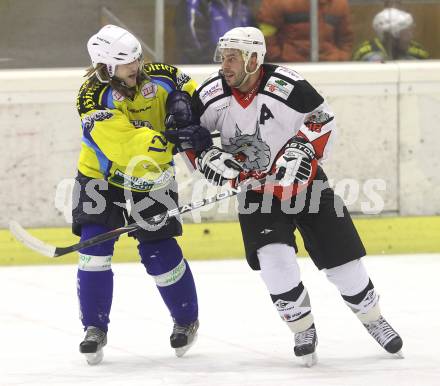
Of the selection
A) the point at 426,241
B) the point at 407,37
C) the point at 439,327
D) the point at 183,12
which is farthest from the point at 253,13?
the point at 439,327

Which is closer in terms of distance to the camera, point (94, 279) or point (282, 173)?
point (282, 173)

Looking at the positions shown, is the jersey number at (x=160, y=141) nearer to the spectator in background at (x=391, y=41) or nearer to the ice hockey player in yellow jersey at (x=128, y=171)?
the ice hockey player in yellow jersey at (x=128, y=171)

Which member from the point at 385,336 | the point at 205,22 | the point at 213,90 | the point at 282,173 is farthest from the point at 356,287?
the point at 205,22

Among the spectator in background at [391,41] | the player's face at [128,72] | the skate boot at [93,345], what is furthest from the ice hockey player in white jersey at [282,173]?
the spectator in background at [391,41]

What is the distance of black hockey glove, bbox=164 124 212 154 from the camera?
3.47 meters

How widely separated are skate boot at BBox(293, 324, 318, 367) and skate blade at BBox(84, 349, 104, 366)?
62 cm

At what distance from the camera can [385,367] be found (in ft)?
11.1

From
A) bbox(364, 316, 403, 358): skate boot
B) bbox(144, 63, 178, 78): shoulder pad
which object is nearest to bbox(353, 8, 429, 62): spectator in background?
bbox(144, 63, 178, 78): shoulder pad

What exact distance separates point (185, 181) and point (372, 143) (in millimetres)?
947

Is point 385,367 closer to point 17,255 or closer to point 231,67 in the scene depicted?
point 231,67

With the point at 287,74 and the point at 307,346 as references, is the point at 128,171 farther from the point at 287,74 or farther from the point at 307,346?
the point at 307,346

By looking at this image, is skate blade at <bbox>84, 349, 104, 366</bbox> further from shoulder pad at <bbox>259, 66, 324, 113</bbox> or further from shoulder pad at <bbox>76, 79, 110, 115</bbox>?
shoulder pad at <bbox>259, 66, 324, 113</bbox>

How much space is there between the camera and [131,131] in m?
3.46

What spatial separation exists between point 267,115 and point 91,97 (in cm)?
55
